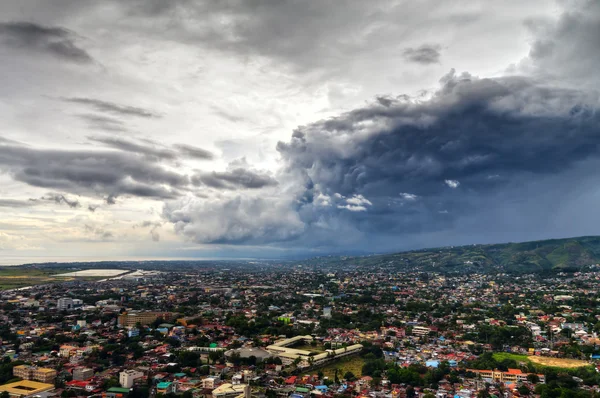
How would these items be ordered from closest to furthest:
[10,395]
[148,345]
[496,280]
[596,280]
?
[10,395]
[148,345]
[596,280]
[496,280]

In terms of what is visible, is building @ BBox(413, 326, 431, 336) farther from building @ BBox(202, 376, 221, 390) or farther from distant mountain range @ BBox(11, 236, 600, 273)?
distant mountain range @ BBox(11, 236, 600, 273)

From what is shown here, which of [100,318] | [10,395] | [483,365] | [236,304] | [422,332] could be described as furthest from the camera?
[236,304]

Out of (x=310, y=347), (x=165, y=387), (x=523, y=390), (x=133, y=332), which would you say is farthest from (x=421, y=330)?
(x=133, y=332)

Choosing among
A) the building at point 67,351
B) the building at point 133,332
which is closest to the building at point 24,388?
the building at point 67,351

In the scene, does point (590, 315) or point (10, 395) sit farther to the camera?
point (590, 315)

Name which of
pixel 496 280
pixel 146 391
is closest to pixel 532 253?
pixel 496 280

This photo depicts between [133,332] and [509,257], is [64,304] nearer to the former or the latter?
→ [133,332]

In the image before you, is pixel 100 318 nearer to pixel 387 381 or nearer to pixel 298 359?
pixel 298 359

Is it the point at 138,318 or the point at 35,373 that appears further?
the point at 138,318
